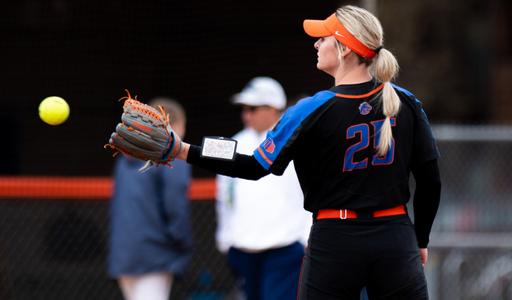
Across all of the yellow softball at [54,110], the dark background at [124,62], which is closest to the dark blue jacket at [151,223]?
the yellow softball at [54,110]

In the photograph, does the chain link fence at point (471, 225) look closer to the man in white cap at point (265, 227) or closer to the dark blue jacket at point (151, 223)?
the man in white cap at point (265, 227)

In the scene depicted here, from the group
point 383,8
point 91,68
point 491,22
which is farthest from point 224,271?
point 491,22

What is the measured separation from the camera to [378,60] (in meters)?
3.46

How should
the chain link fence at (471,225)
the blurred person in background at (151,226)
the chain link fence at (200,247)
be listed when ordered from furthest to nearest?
the chain link fence at (471,225)
the chain link fence at (200,247)
the blurred person in background at (151,226)

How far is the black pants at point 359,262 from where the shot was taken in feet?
11.1

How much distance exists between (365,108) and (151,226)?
9.33 ft

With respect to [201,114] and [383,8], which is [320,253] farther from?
[383,8]

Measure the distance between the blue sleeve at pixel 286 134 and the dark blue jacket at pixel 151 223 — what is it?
2.54 m

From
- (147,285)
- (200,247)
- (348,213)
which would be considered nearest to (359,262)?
(348,213)

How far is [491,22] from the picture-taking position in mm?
13219

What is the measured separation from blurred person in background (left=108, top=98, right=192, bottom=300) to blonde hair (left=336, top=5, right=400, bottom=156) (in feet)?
8.49

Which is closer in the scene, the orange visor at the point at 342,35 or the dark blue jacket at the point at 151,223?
the orange visor at the point at 342,35

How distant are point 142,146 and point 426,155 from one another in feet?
3.63

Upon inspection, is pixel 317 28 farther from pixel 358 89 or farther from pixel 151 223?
pixel 151 223
